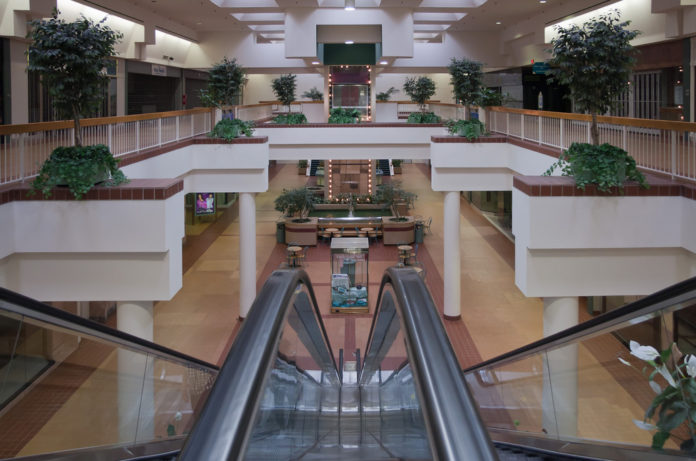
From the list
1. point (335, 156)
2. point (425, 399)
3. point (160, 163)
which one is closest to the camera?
point (425, 399)

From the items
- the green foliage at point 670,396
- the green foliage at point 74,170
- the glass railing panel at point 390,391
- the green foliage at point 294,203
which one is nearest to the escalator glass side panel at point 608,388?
the green foliage at point 670,396

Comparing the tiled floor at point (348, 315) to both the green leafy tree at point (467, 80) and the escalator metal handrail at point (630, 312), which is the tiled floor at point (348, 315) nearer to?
the escalator metal handrail at point (630, 312)

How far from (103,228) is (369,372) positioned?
343 centimetres

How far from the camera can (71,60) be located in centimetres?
793

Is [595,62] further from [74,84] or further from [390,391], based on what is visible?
[74,84]

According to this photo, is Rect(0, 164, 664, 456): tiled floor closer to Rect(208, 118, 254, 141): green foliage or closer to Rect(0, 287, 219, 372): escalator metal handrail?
Rect(0, 287, 219, 372): escalator metal handrail

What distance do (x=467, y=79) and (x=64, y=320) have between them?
14.0 meters

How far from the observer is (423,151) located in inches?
750

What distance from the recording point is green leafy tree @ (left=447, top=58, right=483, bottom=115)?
15750 millimetres

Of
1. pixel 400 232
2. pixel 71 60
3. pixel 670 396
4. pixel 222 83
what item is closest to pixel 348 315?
pixel 222 83

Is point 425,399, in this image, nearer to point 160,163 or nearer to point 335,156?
point 160,163

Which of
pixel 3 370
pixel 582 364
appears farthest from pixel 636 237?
pixel 3 370

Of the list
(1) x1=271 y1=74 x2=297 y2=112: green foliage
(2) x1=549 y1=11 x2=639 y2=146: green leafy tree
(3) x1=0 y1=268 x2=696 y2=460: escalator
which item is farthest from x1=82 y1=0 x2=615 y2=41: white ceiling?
(3) x1=0 y1=268 x2=696 y2=460: escalator

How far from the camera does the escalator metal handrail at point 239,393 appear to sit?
159 cm
